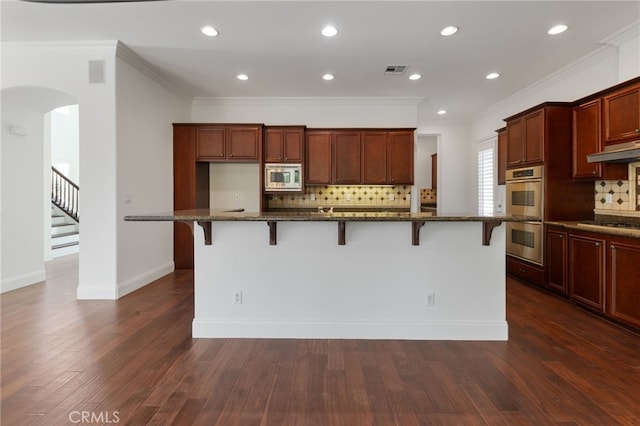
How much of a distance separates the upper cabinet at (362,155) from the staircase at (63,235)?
5241 mm

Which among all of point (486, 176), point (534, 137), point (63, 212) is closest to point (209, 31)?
point (534, 137)

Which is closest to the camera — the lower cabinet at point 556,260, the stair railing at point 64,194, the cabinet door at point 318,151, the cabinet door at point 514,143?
the lower cabinet at point 556,260

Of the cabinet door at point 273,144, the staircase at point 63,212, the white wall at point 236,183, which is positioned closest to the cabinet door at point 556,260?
the cabinet door at point 273,144

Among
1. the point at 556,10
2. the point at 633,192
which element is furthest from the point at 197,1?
the point at 633,192

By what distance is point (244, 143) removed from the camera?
5629mm

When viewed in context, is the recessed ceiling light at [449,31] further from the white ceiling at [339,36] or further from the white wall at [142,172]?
the white wall at [142,172]

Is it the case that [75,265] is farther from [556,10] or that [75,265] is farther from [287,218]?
[556,10]

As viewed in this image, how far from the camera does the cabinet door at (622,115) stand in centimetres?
323

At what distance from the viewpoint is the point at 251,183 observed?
20.1 feet

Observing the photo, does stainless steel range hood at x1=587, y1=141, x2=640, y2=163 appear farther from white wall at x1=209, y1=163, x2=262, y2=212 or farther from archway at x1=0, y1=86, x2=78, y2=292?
archway at x1=0, y1=86, x2=78, y2=292

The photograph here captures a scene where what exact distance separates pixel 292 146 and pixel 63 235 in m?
6.57

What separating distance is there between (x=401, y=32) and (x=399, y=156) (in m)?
2.51

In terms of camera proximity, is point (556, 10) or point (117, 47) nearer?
point (556, 10)

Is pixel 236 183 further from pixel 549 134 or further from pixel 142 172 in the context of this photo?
pixel 549 134
